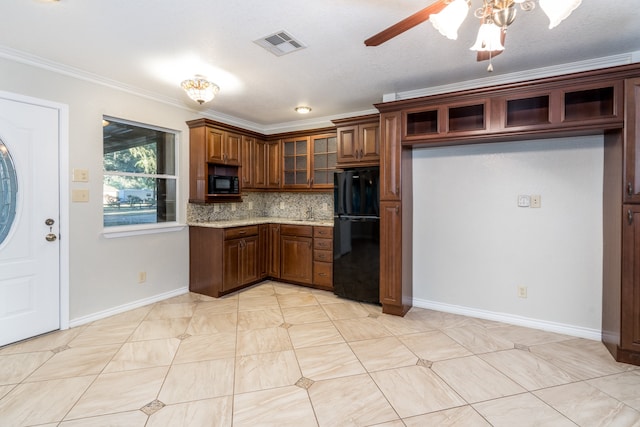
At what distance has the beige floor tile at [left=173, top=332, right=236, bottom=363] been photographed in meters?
2.47

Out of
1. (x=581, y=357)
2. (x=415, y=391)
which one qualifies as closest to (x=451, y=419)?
(x=415, y=391)

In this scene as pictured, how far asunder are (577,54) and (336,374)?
323 cm

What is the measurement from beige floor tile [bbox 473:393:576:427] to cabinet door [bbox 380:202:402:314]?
4.60ft

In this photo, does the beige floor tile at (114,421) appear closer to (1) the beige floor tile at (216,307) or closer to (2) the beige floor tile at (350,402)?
(2) the beige floor tile at (350,402)

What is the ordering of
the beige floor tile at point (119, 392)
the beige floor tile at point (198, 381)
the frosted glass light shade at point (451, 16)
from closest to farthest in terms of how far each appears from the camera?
the frosted glass light shade at point (451, 16) → the beige floor tile at point (119, 392) → the beige floor tile at point (198, 381)

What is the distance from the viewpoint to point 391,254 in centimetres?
330

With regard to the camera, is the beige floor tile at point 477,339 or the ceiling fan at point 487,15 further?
the beige floor tile at point 477,339

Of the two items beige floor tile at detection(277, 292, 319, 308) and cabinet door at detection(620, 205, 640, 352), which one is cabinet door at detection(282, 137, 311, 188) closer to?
beige floor tile at detection(277, 292, 319, 308)

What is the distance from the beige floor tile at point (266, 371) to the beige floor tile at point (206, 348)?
7.5 inches

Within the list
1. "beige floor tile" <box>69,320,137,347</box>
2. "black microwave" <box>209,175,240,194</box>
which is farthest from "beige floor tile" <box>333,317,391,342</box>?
"black microwave" <box>209,175,240,194</box>

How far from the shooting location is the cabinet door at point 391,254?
327cm

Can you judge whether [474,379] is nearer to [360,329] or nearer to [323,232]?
[360,329]

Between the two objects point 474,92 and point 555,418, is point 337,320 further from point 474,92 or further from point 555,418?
point 474,92

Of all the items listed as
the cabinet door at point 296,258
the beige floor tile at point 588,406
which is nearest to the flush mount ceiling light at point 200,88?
the cabinet door at point 296,258
